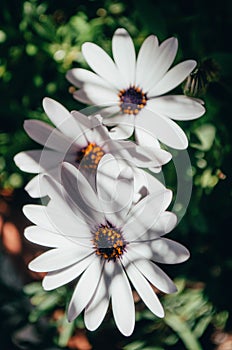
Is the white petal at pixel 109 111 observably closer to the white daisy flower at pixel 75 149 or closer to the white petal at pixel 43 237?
the white daisy flower at pixel 75 149

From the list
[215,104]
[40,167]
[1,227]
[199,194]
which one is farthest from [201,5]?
[1,227]

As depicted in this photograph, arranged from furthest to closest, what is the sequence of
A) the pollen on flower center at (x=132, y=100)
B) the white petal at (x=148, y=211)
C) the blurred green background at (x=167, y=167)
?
the blurred green background at (x=167, y=167)
the pollen on flower center at (x=132, y=100)
the white petal at (x=148, y=211)

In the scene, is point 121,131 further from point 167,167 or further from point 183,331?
point 183,331

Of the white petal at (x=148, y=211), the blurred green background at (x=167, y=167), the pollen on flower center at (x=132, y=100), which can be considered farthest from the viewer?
the blurred green background at (x=167, y=167)

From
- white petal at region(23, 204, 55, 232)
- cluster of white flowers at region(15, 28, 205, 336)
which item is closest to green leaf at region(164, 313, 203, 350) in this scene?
cluster of white flowers at region(15, 28, 205, 336)

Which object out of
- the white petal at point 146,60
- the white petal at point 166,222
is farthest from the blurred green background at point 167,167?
the white petal at point 166,222

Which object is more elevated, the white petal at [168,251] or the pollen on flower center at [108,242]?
the white petal at [168,251]

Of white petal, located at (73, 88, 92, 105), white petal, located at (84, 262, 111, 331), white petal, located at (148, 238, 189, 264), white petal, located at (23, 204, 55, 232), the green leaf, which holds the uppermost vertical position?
white petal, located at (73, 88, 92, 105)

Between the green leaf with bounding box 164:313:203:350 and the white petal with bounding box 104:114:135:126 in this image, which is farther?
the green leaf with bounding box 164:313:203:350

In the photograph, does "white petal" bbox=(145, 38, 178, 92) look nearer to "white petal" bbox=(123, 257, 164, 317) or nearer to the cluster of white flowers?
the cluster of white flowers
